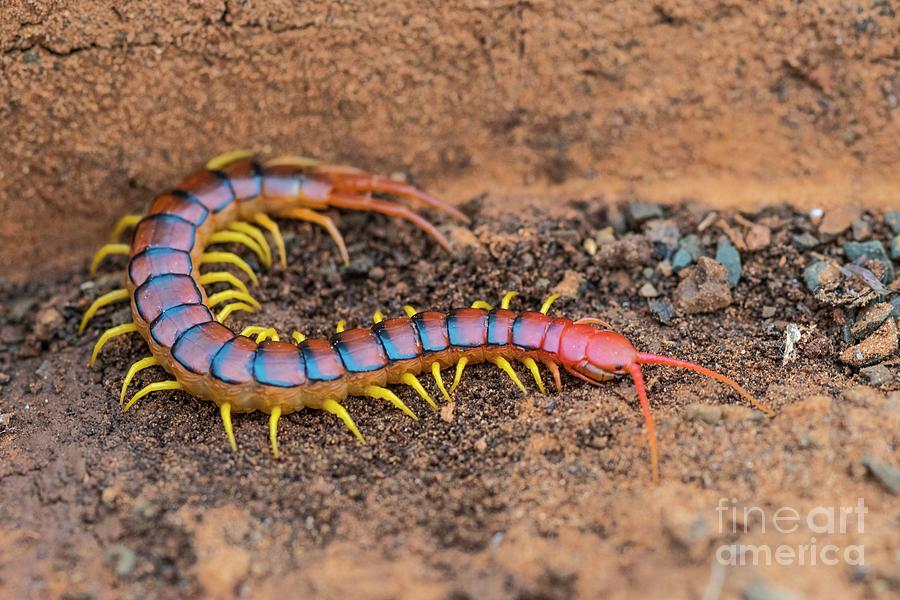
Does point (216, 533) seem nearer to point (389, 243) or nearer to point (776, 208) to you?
point (389, 243)

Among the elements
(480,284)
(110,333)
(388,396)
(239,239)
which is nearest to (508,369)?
(388,396)

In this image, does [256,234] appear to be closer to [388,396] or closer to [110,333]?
[110,333]

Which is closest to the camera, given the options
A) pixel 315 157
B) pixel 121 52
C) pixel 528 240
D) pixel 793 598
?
pixel 793 598

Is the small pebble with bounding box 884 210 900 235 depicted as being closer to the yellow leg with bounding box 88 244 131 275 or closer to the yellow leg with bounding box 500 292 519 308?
the yellow leg with bounding box 500 292 519 308

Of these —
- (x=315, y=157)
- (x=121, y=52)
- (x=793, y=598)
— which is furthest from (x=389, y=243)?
(x=793, y=598)

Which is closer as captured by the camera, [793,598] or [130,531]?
[793,598]

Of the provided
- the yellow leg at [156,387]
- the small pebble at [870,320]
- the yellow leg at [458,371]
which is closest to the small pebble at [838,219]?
the small pebble at [870,320]

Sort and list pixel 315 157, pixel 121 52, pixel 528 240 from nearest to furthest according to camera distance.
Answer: pixel 121 52 < pixel 528 240 < pixel 315 157
